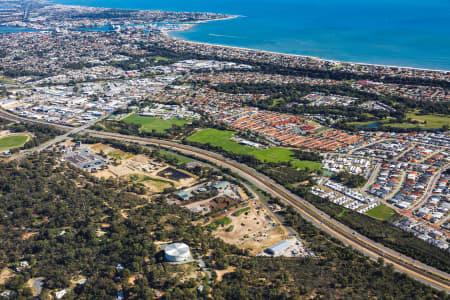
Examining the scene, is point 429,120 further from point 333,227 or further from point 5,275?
point 5,275

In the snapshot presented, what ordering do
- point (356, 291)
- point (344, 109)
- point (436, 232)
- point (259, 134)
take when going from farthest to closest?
point (344, 109) → point (259, 134) → point (436, 232) → point (356, 291)

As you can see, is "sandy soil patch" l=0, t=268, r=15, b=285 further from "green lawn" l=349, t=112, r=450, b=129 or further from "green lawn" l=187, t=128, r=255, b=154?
"green lawn" l=349, t=112, r=450, b=129

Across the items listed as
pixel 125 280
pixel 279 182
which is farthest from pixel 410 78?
pixel 125 280

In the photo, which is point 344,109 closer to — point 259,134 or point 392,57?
point 259,134

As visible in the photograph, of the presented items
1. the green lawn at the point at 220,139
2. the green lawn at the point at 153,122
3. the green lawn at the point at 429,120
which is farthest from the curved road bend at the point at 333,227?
the green lawn at the point at 429,120

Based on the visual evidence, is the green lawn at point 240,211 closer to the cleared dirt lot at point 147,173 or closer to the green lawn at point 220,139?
the cleared dirt lot at point 147,173

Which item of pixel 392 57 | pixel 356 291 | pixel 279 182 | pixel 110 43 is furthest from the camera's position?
pixel 110 43
